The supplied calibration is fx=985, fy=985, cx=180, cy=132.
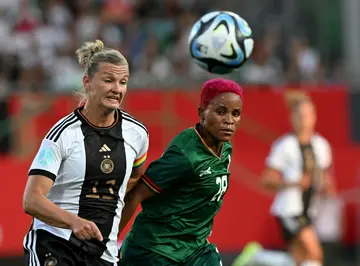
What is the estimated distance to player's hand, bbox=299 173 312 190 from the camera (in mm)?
10242

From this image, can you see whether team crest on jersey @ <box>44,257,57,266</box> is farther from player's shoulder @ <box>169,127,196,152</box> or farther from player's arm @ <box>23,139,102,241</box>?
player's shoulder @ <box>169,127,196,152</box>

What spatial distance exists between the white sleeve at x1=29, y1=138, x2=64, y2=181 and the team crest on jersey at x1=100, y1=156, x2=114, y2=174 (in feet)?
0.87

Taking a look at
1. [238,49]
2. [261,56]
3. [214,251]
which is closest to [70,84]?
[261,56]

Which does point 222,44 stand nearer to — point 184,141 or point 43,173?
point 184,141

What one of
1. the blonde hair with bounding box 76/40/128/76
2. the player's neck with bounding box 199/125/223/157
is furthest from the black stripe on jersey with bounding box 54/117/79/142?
the player's neck with bounding box 199/125/223/157

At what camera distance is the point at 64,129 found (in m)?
5.89

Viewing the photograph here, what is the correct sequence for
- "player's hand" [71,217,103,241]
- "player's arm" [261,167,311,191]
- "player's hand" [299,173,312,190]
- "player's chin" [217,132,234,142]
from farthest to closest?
"player's hand" [299,173,312,190], "player's arm" [261,167,311,191], "player's chin" [217,132,234,142], "player's hand" [71,217,103,241]

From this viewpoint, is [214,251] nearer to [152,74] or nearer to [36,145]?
[36,145]

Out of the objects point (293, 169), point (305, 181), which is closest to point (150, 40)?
point (293, 169)

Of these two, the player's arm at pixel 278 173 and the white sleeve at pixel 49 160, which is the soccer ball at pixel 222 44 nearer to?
the white sleeve at pixel 49 160

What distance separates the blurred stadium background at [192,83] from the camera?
1259 cm

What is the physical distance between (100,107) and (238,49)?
1.86 metres

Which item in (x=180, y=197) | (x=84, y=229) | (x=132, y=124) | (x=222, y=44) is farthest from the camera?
(x=222, y=44)

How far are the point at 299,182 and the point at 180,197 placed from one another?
13.4 feet
